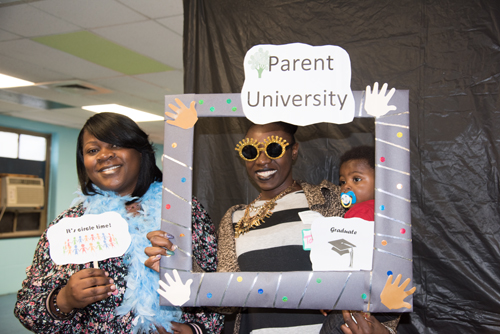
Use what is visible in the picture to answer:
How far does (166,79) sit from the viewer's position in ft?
15.4

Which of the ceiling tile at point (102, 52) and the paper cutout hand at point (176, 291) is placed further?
the ceiling tile at point (102, 52)

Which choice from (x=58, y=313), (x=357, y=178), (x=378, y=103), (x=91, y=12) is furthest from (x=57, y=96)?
(x=378, y=103)

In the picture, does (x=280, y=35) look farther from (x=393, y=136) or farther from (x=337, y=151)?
(x=393, y=136)

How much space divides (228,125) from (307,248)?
2.85 feet

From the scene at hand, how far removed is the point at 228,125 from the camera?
6.21 ft

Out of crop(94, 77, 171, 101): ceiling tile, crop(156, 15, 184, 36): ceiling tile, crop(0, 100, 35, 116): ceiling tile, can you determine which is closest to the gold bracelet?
crop(156, 15, 184, 36): ceiling tile

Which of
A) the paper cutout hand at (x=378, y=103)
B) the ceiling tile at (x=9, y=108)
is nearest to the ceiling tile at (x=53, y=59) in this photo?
the ceiling tile at (x=9, y=108)

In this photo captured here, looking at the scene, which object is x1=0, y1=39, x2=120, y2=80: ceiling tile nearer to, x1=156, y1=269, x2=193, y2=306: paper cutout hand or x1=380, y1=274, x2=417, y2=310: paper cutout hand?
x1=156, y1=269, x2=193, y2=306: paper cutout hand

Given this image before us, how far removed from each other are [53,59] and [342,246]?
12.7 feet

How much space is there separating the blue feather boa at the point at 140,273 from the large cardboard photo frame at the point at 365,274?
0.23 meters

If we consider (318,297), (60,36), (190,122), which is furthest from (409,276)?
(60,36)

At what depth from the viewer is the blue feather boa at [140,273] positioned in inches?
51.2

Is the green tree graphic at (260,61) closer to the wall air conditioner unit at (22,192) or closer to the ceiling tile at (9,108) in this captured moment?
the ceiling tile at (9,108)

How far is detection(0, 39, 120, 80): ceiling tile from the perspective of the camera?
3680mm
